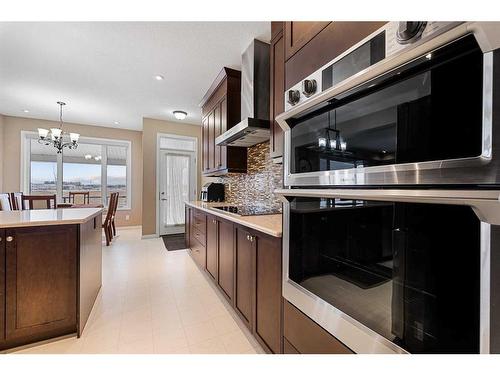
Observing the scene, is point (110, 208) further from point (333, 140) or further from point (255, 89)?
point (333, 140)

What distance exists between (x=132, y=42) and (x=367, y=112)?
2675mm

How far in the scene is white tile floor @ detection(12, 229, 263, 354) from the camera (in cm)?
161

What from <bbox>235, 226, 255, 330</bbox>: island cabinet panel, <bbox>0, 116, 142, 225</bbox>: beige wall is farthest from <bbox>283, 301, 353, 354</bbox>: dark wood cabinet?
<bbox>0, 116, 142, 225</bbox>: beige wall

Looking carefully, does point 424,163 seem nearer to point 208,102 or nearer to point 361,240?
point 361,240

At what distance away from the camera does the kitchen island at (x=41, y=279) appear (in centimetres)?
152

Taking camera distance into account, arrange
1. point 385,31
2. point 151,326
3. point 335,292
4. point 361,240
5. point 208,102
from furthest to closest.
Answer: point 208,102 < point 151,326 < point 335,292 < point 361,240 < point 385,31

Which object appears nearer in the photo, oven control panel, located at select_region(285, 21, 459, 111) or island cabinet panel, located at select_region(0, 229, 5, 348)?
oven control panel, located at select_region(285, 21, 459, 111)

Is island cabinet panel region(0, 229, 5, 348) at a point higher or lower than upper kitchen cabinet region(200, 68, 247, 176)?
lower

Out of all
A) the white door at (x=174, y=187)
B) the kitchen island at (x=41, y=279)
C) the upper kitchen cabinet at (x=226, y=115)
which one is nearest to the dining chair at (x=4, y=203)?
the white door at (x=174, y=187)

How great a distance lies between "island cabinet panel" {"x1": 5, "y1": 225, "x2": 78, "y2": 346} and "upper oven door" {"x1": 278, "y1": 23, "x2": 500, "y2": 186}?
6.34 feet

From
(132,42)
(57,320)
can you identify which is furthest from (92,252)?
(132,42)

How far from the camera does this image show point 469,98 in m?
0.49

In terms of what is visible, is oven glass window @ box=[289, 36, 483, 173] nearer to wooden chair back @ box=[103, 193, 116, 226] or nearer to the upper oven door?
the upper oven door

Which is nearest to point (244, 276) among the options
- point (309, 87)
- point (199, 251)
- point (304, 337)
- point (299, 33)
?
point (304, 337)
